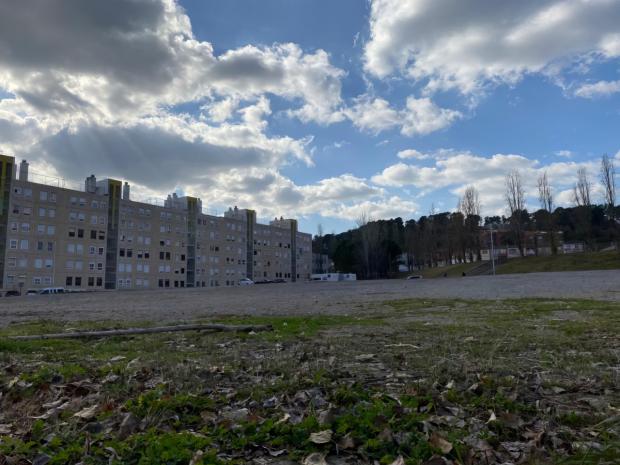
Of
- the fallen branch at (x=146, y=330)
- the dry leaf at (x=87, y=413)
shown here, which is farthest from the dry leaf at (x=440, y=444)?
the fallen branch at (x=146, y=330)

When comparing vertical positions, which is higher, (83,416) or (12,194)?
(12,194)

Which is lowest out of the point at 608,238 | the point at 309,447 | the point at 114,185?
the point at 309,447

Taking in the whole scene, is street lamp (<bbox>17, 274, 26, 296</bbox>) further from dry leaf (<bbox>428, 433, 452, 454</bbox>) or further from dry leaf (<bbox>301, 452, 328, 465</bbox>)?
dry leaf (<bbox>428, 433, 452, 454</bbox>)

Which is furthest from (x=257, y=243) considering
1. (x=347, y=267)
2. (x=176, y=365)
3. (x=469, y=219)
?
(x=176, y=365)

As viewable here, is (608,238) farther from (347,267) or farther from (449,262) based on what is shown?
(347,267)

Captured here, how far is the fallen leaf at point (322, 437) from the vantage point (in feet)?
9.40

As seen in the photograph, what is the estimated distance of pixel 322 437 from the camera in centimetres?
290

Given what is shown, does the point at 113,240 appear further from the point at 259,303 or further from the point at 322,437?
the point at 322,437

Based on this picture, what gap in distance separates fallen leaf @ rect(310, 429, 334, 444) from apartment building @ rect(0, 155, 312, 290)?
8940cm

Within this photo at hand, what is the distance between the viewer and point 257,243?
128 m

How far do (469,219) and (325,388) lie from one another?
101651mm

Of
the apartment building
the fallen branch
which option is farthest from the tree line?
the fallen branch

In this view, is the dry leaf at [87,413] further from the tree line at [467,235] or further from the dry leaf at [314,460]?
the tree line at [467,235]

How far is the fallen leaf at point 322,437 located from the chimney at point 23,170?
93583mm
